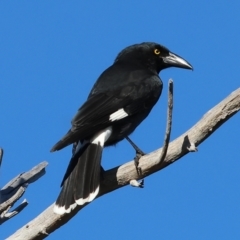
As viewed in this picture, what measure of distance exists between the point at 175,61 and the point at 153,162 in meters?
2.20

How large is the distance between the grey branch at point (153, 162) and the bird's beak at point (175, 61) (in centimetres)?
200

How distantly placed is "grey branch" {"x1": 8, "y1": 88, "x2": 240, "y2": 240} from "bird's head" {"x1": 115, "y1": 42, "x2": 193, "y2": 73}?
6.42 ft

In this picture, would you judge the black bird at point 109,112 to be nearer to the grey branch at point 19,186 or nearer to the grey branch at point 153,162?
the grey branch at point 153,162

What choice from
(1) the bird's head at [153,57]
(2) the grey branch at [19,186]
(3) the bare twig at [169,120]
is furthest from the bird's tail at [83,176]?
(1) the bird's head at [153,57]

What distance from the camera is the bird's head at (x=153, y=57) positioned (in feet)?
20.6

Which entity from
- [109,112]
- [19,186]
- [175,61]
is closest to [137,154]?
[109,112]

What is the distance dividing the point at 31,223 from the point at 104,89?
4.93ft

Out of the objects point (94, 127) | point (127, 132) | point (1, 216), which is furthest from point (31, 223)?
point (127, 132)

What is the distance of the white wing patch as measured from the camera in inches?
199

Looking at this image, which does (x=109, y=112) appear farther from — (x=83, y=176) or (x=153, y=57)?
(x=153, y=57)

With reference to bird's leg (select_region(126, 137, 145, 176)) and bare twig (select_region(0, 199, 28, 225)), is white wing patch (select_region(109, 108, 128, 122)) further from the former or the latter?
bare twig (select_region(0, 199, 28, 225))

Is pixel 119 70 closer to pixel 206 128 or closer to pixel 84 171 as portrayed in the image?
pixel 84 171

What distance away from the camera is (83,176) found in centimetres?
470

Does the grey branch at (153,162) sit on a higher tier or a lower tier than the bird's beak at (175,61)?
lower
